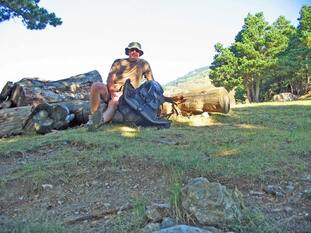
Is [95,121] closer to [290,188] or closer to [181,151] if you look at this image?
[181,151]

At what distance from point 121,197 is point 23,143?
2.83 metres

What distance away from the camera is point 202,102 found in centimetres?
786

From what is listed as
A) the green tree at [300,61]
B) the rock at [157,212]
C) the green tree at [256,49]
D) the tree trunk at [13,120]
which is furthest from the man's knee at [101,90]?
the green tree at [256,49]

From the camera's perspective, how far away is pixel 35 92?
9.10 m

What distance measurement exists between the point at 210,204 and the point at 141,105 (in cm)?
445

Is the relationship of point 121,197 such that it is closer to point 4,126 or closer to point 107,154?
point 107,154

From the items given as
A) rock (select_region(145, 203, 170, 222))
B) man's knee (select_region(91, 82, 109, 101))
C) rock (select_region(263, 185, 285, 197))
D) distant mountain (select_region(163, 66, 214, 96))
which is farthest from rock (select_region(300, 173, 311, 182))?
distant mountain (select_region(163, 66, 214, 96))

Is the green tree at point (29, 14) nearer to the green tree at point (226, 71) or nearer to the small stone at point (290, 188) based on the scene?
the small stone at point (290, 188)

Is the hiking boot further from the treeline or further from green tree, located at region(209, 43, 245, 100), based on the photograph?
green tree, located at region(209, 43, 245, 100)

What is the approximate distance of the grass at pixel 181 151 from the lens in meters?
3.86

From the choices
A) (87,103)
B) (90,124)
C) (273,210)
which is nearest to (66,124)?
(87,103)

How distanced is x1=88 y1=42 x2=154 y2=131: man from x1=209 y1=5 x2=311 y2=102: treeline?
21628 mm

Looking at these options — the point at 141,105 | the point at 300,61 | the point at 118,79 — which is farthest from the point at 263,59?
the point at 141,105

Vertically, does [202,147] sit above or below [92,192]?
above
